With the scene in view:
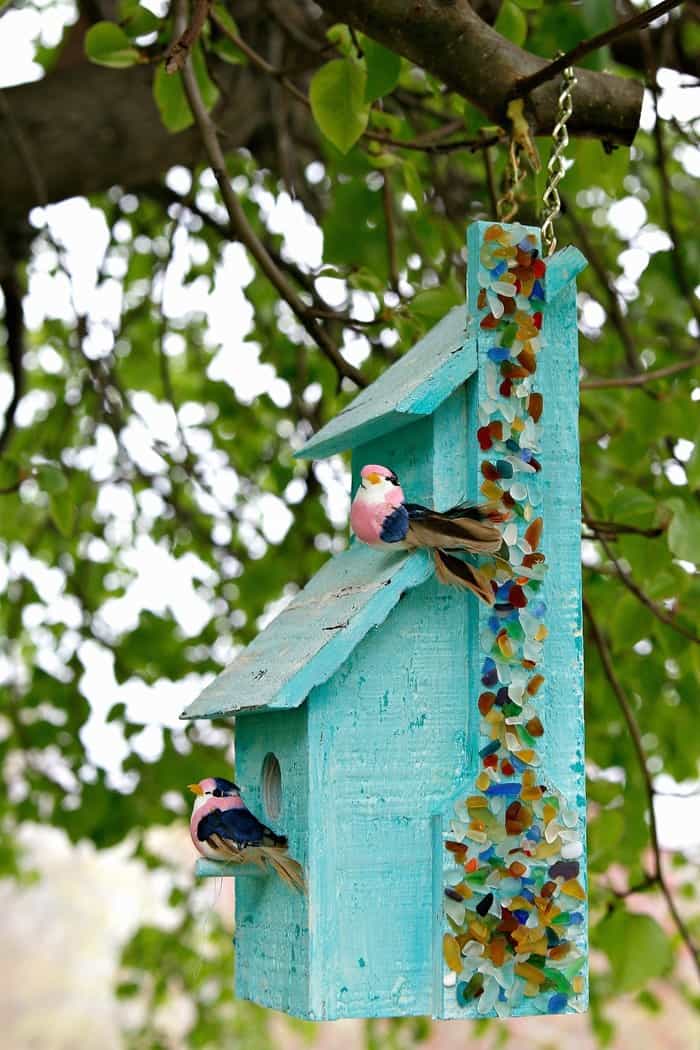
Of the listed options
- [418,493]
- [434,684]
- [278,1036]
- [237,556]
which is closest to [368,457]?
[418,493]

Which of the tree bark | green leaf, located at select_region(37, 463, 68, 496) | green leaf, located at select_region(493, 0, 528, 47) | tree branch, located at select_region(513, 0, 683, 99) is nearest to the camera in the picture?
tree branch, located at select_region(513, 0, 683, 99)

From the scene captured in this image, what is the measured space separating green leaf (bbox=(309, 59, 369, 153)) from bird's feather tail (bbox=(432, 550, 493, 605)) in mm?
538

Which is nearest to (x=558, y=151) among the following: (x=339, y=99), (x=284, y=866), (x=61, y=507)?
(x=339, y=99)

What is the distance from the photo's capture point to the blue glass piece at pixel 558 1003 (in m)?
1.34

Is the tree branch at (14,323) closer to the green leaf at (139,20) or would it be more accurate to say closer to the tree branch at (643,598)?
the green leaf at (139,20)

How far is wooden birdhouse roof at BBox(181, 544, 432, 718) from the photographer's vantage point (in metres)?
1.30

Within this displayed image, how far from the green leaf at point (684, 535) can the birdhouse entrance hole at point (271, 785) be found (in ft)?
1.58

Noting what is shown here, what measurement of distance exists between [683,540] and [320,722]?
0.51m

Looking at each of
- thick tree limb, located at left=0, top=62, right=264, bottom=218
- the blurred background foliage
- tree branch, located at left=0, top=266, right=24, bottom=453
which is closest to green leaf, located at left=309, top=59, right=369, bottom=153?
the blurred background foliage

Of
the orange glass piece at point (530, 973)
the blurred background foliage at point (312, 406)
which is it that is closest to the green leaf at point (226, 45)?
the blurred background foliage at point (312, 406)

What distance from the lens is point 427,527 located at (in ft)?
4.29

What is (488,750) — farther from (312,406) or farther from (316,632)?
(312,406)

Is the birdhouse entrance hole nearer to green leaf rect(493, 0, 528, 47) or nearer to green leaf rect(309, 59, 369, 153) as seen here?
green leaf rect(309, 59, 369, 153)

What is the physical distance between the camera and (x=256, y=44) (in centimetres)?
287
